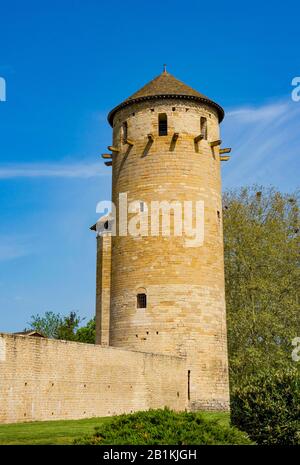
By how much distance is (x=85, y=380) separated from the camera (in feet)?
56.0

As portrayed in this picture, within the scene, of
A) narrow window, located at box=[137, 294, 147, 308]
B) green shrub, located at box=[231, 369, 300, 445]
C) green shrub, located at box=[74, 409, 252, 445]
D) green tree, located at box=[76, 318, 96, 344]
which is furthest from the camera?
green tree, located at box=[76, 318, 96, 344]

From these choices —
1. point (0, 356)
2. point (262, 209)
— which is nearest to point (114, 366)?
point (0, 356)

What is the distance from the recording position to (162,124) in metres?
25.5

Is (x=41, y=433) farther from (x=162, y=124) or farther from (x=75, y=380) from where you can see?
(x=162, y=124)

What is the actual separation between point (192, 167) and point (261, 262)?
21.3ft

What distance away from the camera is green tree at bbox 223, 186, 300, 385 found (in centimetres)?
2616

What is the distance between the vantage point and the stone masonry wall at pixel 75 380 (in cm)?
1435

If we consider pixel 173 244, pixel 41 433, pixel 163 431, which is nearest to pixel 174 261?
pixel 173 244

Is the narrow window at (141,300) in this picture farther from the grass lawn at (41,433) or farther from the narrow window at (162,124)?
the grass lawn at (41,433)

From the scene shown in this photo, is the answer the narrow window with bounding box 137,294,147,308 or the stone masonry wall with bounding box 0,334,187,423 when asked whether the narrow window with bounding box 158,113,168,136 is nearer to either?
the narrow window with bounding box 137,294,147,308

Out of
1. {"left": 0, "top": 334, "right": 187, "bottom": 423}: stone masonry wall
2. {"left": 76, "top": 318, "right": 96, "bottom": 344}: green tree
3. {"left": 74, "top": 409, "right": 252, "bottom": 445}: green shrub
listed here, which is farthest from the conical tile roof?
{"left": 76, "top": 318, "right": 96, "bottom": 344}: green tree

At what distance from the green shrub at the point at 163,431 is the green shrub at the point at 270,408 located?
117 inches

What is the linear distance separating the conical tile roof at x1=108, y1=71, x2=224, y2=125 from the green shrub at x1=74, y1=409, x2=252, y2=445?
19055 mm

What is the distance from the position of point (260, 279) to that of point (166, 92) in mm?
9363
